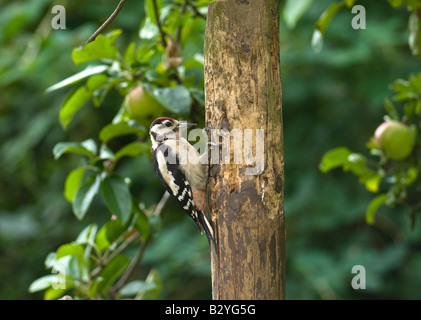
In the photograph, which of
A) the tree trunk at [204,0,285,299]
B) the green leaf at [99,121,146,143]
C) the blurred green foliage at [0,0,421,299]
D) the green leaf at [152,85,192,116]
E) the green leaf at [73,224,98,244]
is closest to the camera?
the tree trunk at [204,0,285,299]

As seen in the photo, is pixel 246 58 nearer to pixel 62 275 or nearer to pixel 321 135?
pixel 62 275

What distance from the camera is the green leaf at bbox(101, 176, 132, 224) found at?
8.78 ft

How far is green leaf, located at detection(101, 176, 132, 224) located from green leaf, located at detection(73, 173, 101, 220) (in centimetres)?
5

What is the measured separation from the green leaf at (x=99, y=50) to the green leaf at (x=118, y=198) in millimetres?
649

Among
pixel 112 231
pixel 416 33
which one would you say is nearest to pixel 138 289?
pixel 112 231

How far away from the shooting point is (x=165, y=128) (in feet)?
9.34

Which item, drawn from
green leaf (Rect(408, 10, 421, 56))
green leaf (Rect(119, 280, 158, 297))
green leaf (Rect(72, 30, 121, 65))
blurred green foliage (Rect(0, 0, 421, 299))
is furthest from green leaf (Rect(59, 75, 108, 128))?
green leaf (Rect(408, 10, 421, 56))

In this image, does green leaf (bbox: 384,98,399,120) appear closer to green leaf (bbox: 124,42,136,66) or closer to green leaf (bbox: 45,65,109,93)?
green leaf (bbox: 124,42,136,66)

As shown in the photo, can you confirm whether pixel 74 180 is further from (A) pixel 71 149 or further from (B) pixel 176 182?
(B) pixel 176 182

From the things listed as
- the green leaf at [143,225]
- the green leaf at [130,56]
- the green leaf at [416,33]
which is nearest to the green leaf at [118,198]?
the green leaf at [143,225]

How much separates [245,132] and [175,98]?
0.52 metres

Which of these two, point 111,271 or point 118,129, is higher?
point 118,129

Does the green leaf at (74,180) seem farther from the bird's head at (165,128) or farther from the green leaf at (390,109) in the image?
the green leaf at (390,109)

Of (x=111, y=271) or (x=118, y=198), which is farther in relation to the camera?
(x=111, y=271)
